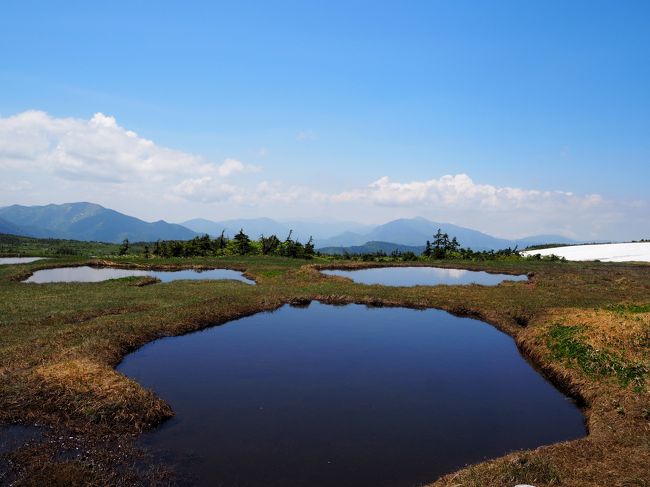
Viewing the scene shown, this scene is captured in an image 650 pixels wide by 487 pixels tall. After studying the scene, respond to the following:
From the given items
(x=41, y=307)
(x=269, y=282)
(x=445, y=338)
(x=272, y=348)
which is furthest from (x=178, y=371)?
(x=269, y=282)

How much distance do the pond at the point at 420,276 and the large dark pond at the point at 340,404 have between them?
86.5 feet

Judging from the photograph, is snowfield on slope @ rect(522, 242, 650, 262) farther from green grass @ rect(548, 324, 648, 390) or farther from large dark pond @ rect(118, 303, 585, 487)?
large dark pond @ rect(118, 303, 585, 487)

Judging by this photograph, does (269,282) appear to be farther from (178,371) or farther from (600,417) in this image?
(600,417)

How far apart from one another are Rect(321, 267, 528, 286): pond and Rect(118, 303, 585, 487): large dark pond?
26.4 m

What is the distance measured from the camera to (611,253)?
4304 inches

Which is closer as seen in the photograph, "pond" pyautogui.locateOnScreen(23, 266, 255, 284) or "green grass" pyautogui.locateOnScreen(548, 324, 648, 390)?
"green grass" pyautogui.locateOnScreen(548, 324, 648, 390)

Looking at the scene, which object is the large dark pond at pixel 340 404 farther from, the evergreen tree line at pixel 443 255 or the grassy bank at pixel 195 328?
the evergreen tree line at pixel 443 255

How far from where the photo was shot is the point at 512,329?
35500 millimetres

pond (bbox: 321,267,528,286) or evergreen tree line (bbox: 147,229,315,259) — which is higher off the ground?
evergreen tree line (bbox: 147,229,315,259)

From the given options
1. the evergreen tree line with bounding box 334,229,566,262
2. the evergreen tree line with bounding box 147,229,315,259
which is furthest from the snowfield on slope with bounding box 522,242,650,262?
the evergreen tree line with bounding box 147,229,315,259

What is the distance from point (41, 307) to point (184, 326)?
41.4 ft

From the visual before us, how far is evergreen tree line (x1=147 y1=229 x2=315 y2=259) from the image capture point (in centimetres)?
9200

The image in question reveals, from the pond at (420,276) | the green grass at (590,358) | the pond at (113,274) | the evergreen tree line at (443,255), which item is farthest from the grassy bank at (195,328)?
the evergreen tree line at (443,255)

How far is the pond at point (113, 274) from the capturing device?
5550 cm
